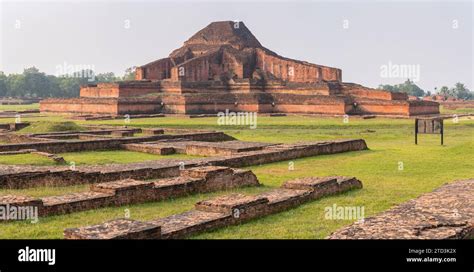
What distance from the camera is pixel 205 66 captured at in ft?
127

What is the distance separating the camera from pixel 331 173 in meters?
10.7

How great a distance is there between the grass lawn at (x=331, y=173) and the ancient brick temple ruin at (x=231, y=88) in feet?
33.5

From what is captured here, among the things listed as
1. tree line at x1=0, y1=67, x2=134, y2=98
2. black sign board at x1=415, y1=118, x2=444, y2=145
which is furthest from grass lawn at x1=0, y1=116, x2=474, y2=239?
tree line at x1=0, y1=67, x2=134, y2=98

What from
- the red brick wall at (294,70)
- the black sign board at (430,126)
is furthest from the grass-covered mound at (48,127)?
the red brick wall at (294,70)

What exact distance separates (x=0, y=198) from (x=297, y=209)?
3.56m

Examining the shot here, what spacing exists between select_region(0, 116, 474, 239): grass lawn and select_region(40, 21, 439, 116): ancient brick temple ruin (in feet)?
33.5

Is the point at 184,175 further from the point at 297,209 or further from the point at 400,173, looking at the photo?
the point at 400,173

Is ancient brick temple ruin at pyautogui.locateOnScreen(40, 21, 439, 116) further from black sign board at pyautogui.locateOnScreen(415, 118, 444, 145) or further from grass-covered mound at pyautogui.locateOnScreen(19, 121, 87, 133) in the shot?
black sign board at pyautogui.locateOnScreen(415, 118, 444, 145)

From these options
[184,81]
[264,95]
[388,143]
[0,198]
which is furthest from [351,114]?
[0,198]

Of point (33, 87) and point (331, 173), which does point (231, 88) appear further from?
point (33, 87)

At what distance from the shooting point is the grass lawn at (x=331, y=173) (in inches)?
242

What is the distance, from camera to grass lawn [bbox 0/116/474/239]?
6145 millimetres

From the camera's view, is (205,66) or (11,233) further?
(205,66)

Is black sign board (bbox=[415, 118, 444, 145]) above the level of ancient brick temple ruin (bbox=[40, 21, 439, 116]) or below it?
below
